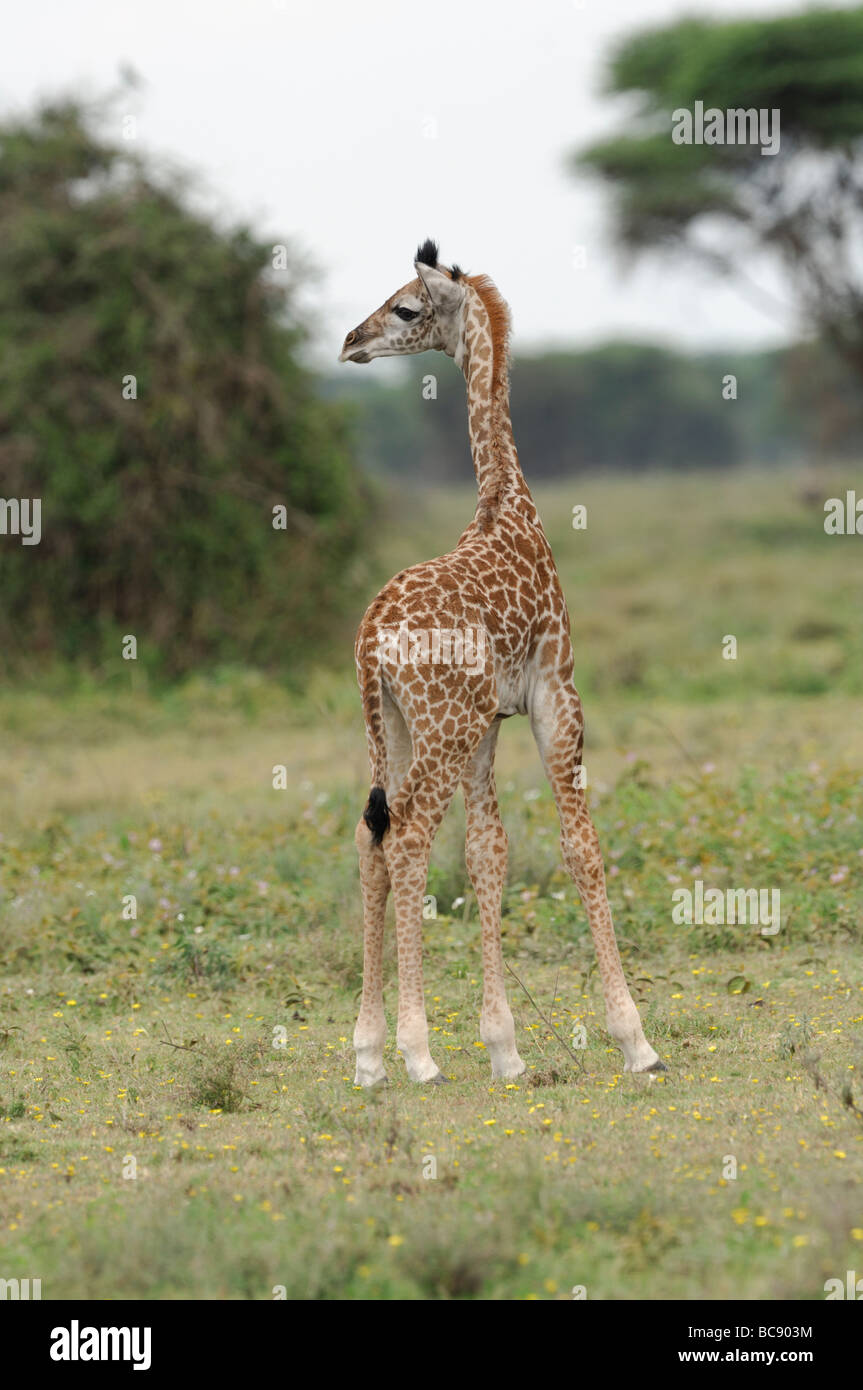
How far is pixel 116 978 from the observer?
7969 mm

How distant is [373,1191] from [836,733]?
30.8 ft

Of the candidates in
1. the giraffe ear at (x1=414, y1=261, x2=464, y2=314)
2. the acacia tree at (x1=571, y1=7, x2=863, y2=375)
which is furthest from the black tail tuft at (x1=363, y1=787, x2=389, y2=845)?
the acacia tree at (x1=571, y1=7, x2=863, y2=375)

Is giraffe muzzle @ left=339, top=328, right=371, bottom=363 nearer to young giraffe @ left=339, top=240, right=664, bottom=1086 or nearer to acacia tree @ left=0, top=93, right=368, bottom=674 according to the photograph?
young giraffe @ left=339, top=240, right=664, bottom=1086

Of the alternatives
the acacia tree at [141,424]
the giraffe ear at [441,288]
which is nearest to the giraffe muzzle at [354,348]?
the giraffe ear at [441,288]

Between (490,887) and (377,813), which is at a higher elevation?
(377,813)

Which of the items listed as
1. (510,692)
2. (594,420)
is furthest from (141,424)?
(594,420)

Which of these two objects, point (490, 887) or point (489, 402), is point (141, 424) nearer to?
point (489, 402)

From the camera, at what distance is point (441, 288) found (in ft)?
21.8

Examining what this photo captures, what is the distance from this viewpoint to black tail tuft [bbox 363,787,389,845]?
236 inches

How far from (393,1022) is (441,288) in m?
3.13

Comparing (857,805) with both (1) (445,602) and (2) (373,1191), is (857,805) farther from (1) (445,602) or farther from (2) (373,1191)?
(2) (373,1191)

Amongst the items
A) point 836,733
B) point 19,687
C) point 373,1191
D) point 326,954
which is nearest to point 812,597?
point 836,733

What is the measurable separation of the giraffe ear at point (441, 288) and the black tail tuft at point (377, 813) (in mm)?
2054

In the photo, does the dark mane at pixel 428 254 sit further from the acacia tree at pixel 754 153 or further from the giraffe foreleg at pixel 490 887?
the acacia tree at pixel 754 153
